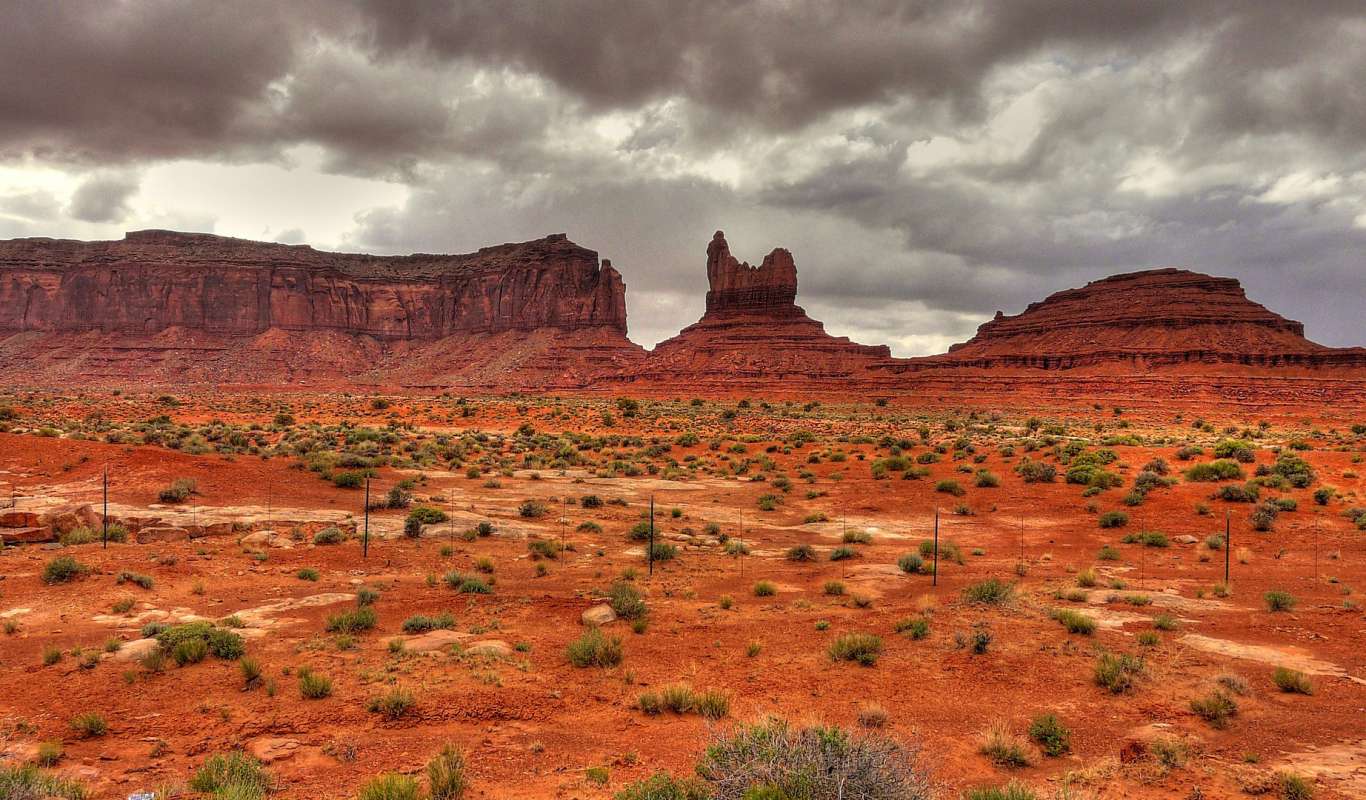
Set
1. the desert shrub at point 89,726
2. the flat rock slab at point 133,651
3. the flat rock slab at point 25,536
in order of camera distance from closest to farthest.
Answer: the desert shrub at point 89,726 < the flat rock slab at point 133,651 < the flat rock slab at point 25,536

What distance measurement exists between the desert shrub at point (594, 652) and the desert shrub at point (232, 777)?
3908mm

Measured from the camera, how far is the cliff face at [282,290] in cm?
13800

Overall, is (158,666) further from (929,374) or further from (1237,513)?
(929,374)

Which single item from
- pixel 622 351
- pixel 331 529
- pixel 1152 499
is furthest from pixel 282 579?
pixel 622 351

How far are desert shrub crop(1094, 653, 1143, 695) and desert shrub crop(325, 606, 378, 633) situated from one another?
34.2 ft

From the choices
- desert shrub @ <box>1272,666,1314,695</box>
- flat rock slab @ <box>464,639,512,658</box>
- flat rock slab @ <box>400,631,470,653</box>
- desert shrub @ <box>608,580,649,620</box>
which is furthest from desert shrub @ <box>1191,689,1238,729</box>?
flat rock slab @ <box>400,631,470,653</box>

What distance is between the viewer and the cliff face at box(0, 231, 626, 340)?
138000 mm

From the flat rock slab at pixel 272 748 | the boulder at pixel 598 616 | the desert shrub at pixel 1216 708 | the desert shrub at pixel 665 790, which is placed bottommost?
the boulder at pixel 598 616

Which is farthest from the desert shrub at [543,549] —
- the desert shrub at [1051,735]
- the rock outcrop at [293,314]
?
the rock outcrop at [293,314]

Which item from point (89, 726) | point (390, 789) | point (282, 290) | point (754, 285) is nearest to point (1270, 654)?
point (390, 789)

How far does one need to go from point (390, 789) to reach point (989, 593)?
10.4 meters

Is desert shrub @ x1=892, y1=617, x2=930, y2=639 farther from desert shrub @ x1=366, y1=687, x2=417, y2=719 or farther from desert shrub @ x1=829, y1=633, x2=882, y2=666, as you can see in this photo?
desert shrub @ x1=366, y1=687, x2=417, y2=719

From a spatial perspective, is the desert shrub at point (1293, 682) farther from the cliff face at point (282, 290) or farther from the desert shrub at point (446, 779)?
the cliff face at point (282, 290)

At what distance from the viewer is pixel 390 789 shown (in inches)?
218
